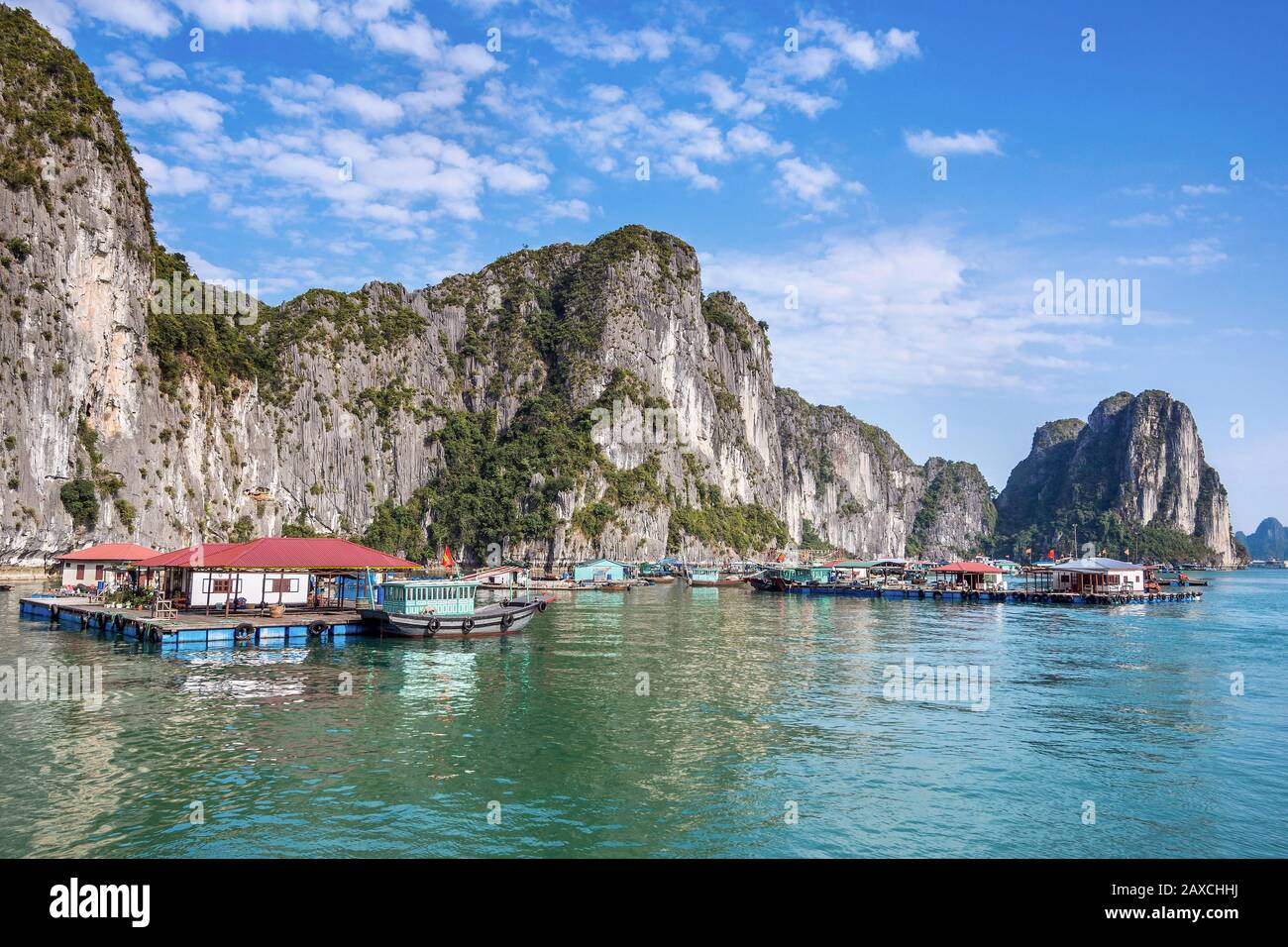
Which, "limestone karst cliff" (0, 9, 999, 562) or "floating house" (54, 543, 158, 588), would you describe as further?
"limestone karst cliff" (0, 9, 999, 562)

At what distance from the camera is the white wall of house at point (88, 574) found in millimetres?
65875

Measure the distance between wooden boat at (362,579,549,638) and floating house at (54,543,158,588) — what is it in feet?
94.8

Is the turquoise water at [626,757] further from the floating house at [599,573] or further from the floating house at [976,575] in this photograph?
the floating house at [599,573]

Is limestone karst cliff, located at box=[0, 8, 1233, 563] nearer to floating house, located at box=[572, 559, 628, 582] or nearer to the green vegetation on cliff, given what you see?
the green vegetation on cliff

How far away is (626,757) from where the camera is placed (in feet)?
72.7

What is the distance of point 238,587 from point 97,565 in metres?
26.3

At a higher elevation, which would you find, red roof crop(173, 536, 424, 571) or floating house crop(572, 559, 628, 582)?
red roof crop(173, 536, 424, 571)

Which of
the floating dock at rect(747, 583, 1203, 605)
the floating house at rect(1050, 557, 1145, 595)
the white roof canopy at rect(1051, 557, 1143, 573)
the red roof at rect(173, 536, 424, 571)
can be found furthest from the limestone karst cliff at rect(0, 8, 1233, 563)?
the floating house at rect(1050, 557, 1145, 595)

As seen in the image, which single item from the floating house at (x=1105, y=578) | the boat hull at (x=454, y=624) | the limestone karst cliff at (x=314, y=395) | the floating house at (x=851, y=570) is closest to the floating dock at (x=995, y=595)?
the floating house at (x=1105, y=578)

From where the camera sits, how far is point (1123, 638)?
177 feet

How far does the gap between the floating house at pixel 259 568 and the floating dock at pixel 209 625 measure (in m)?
1.54

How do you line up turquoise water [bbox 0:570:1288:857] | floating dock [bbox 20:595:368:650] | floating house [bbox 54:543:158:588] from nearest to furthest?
turquoise water [bbox 0:570:1288:857], floating dock [bbox 20:595:368:650], floating house [bbox 54:543:158:588]

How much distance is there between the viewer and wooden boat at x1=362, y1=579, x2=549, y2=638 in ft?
153
